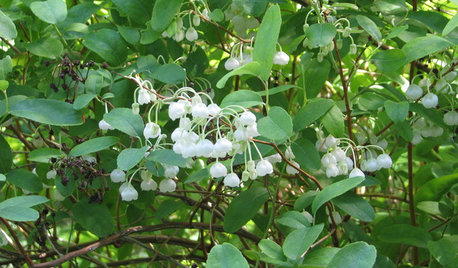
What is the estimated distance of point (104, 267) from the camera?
6.33 ft

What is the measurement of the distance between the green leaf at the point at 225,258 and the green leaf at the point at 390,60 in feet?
2.37

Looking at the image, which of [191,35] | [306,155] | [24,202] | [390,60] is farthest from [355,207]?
[24,202]

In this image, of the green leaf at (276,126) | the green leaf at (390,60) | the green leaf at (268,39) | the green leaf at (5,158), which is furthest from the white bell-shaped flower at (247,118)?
the green leaf at (5,158)

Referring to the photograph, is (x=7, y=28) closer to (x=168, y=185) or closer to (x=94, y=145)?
(x=94, y=145)

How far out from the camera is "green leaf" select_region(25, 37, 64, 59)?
180cm

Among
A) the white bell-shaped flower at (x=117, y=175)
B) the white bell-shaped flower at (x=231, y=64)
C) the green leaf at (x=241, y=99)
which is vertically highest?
the green leaf at (x=241, y=99)

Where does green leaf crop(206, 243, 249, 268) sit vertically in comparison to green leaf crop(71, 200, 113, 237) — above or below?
above

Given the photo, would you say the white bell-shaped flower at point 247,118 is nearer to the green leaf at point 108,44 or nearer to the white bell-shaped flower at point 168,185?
the white bell-shaped flower at point 168,185

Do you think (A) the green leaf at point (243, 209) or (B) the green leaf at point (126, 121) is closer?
(B) the green leaf at point (126, 121)

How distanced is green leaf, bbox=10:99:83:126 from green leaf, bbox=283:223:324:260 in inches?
23.5

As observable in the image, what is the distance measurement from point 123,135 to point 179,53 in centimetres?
29

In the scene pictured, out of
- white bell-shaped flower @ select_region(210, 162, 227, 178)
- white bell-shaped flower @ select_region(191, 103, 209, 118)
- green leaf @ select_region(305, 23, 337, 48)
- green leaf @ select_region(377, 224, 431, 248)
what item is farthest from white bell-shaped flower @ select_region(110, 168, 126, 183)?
green leaf @ select_region(377, 224, 431, 248)

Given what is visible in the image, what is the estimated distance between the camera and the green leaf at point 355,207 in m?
1.57

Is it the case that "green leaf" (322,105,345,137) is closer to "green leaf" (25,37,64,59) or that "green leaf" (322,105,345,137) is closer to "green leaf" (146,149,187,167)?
"green leaf" (146,149,187,167)
